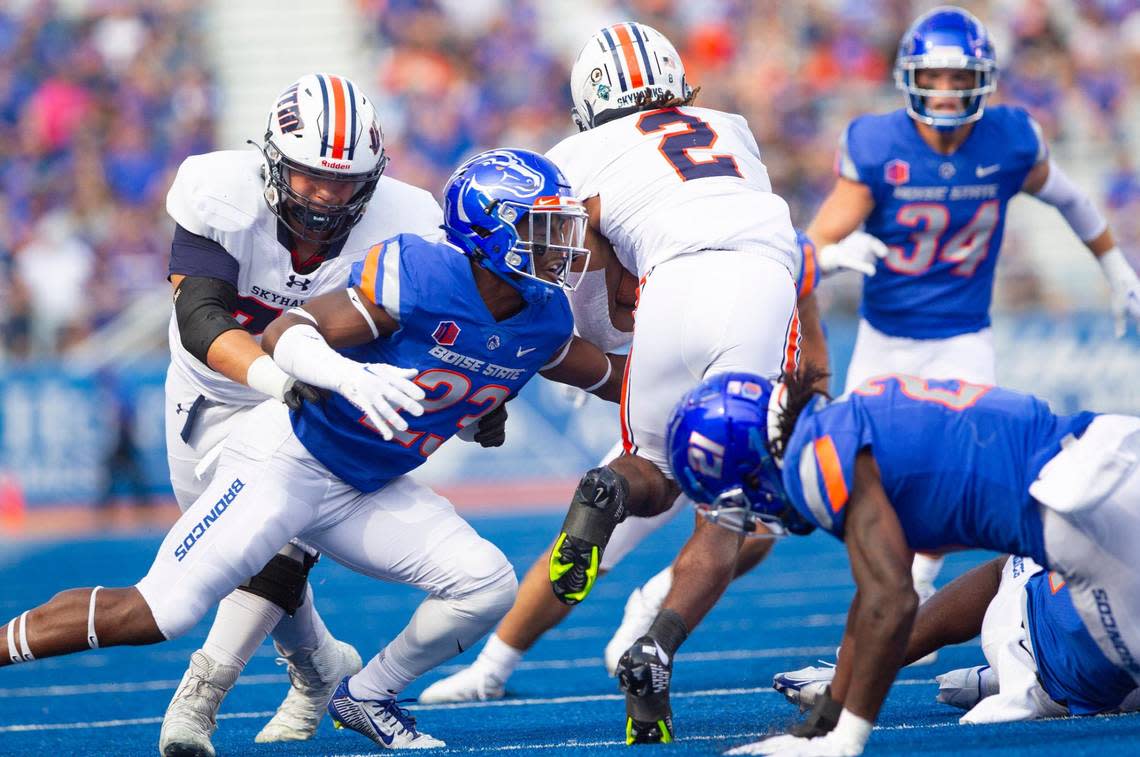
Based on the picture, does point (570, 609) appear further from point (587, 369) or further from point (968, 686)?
point (968, 686)

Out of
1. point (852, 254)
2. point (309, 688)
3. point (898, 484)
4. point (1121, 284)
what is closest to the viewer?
point (898, 484)

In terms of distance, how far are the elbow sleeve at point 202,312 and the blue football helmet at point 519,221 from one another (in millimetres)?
731

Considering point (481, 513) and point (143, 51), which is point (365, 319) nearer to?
point (481, 513)

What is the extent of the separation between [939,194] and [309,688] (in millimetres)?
2966

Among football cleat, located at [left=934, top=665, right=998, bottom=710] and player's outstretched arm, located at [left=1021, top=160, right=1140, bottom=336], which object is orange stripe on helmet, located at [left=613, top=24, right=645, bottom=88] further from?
football cleat, located at [left=934, top=665, right=998, bottom=710]

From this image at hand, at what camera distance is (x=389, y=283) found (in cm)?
436

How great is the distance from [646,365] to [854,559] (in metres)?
1.32

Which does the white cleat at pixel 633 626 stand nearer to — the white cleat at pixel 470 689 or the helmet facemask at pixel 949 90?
the white cleat at pixel 470 689

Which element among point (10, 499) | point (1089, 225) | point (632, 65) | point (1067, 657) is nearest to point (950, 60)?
point (1089, 225)

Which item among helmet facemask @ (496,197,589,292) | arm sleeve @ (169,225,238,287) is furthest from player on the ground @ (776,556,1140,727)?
arm sleeve @ (169,225,238,287)

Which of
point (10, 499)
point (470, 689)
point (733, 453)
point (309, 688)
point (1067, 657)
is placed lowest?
point (10, 499)

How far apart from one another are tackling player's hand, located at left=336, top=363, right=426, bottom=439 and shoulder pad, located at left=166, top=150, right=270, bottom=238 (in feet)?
3.25

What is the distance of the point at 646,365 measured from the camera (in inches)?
185

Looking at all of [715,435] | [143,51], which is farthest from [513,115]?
[715,435]
